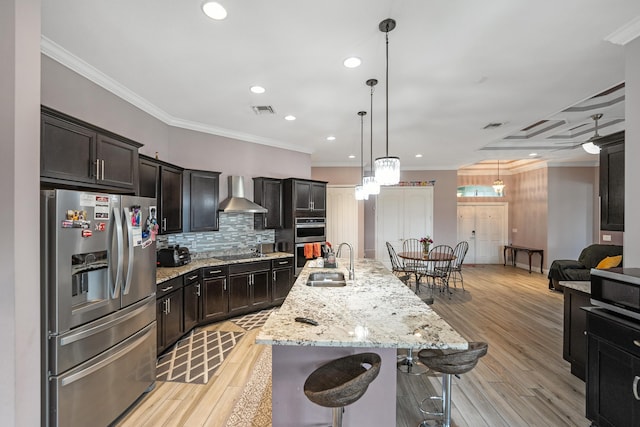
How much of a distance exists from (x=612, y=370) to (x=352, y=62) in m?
3.00

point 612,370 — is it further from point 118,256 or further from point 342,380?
point 118,256

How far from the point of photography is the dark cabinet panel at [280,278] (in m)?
4.70

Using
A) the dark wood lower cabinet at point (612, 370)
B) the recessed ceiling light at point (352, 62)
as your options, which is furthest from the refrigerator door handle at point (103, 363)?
the dark wood lower cabinet at point (612, 370)

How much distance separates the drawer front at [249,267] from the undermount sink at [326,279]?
1588 millimetres

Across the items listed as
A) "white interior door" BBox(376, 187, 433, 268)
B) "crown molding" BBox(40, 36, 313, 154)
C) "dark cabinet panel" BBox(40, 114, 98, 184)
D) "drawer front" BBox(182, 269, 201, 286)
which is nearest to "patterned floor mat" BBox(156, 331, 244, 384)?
"drawer front" BBox(182, 269, 201, 286)

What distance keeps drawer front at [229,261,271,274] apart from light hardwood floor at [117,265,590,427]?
752 mm

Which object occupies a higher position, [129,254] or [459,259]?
[129,254]

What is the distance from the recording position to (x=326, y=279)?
310 centimetres

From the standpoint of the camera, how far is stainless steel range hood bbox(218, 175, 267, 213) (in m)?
4.41

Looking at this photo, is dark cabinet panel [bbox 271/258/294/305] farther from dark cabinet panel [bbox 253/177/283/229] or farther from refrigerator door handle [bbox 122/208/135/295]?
refrigerator door handle [bbox 122/208/135/295]

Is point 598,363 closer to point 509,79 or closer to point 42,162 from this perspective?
point 509,79

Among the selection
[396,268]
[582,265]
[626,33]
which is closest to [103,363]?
[626,33]

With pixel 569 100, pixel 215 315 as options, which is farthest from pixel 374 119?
pixel 215 315

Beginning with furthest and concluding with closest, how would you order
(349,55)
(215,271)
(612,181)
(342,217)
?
(342,217)
(215,271)
(349,55)
(612,181)
